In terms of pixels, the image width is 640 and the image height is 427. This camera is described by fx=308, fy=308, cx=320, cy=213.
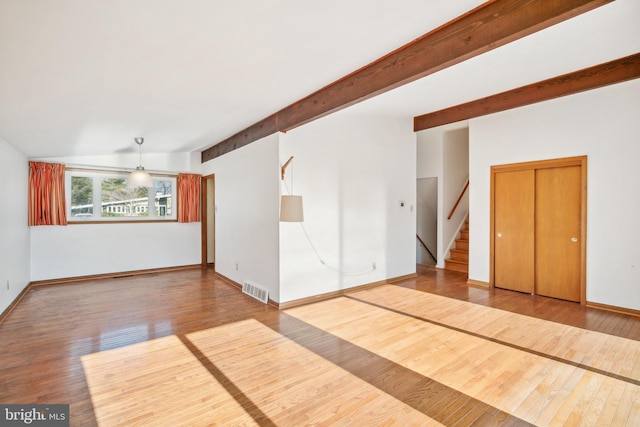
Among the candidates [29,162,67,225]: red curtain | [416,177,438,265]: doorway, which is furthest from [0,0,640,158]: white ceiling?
[416,177,438,265]: doorway

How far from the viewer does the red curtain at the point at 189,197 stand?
22.4 ft

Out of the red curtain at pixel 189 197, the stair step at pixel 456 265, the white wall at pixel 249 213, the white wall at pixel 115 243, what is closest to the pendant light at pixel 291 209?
the white wall at pixel 249 213

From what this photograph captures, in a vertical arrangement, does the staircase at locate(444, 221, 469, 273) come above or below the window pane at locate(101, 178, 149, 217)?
below

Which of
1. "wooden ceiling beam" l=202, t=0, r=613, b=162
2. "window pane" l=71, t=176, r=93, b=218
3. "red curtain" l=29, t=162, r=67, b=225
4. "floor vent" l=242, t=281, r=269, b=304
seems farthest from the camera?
"window pane" l=71, t=176, r=93, b=218

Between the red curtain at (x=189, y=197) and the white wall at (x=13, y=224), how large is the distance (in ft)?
8.11

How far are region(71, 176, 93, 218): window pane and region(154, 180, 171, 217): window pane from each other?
116cm

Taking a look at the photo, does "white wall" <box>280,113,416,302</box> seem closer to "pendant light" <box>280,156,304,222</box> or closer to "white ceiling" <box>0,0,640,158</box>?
"pendant light" <box>280,156,304,222</box>

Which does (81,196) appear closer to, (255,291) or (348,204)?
(255,291)

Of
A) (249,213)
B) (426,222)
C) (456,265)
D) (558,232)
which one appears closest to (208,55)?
(249,213)

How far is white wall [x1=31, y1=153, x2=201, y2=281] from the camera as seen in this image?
18.2ft

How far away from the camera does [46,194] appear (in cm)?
539

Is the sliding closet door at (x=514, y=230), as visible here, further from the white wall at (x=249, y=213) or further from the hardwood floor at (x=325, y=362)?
the white wall at (x=249, y=213)

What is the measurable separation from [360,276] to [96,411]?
3.81m

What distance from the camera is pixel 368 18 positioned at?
1965mm
